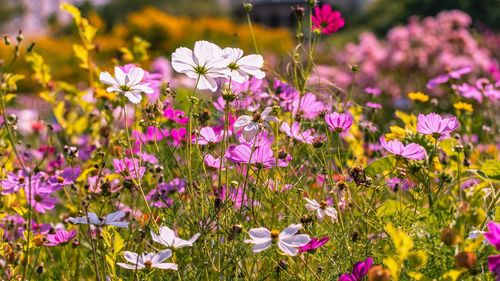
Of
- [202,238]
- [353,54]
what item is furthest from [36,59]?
[353,54]

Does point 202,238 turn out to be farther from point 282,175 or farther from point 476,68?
point 476,68

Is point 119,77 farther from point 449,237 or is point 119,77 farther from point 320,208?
point 449,237

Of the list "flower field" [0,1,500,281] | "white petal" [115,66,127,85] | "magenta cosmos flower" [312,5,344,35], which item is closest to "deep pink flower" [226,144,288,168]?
"flower field" [0,1,500,281]

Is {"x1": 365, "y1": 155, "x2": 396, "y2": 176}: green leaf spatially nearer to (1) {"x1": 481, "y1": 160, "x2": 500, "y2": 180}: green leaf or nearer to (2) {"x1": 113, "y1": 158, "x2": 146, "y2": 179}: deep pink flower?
(1) {"x1": 481, "y1": 160, "x2": 500, "y2": 180}: green leaf

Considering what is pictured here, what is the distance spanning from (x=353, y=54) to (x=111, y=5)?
20.3 metres

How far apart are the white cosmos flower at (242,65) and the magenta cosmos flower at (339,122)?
0.16 meters

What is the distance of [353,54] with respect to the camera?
6.14m

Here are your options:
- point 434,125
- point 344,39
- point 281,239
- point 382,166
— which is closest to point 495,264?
point 281,239

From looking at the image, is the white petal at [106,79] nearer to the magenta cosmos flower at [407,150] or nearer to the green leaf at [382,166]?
the magenta cosmos flower at [407,150]

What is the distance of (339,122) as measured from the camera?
3.93 ft

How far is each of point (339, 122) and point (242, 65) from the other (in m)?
0.20

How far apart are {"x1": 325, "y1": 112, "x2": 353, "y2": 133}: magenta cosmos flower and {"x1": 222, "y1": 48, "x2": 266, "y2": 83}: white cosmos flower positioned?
0.51 feet

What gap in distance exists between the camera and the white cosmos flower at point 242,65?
1123 millimetres

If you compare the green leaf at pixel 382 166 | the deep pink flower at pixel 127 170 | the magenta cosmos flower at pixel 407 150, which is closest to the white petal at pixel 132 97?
the deep pink flower at pixel 127 170
